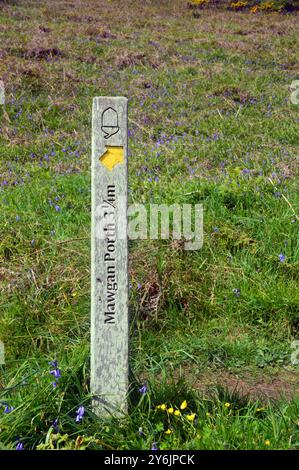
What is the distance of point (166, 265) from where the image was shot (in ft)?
15.5

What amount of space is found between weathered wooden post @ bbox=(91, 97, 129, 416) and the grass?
0.14 metres

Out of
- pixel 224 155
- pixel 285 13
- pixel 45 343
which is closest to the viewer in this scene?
pixel 45 343

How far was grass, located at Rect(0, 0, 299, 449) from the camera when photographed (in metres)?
3.10

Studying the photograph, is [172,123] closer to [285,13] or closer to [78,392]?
[78,392]

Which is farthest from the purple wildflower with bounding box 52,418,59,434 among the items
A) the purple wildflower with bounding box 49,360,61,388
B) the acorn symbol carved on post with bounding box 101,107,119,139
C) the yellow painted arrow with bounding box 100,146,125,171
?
the acorn symbol carved on post with bounding box 101,107,119,139

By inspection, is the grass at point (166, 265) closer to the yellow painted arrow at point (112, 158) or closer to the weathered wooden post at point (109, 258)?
the weathered wooden post at point (109, 258)

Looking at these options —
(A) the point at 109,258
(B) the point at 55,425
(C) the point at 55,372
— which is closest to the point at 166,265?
(A) the point at 109,258

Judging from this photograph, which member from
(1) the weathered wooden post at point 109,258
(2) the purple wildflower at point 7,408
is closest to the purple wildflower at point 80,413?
(1) the weathered wooden post at point 109,258

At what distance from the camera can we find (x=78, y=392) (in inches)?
130

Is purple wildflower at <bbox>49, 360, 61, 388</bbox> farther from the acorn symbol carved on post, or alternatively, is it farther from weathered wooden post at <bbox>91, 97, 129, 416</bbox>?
the acorn symbol carved on post

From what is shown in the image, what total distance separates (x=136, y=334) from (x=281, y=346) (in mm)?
994

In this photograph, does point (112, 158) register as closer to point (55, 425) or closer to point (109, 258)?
point (109, 258)
